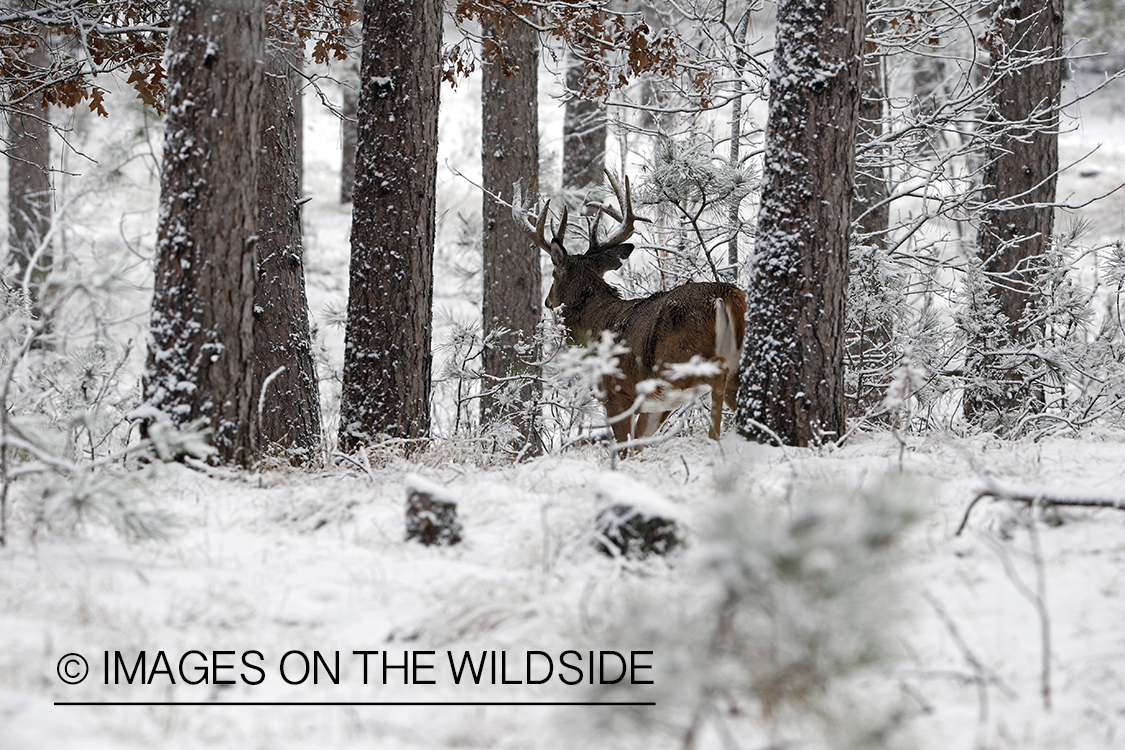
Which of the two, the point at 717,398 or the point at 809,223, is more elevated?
the point at 809,223

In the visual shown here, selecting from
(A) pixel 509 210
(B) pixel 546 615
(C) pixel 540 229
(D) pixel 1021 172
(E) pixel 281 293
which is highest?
(D) pixel 1021 172

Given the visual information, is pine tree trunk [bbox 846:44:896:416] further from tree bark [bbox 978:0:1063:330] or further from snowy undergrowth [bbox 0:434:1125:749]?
snowy undergrowth [bbox 0:434:1125:749]

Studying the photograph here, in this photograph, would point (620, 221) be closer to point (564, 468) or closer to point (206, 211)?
point (564, 468)

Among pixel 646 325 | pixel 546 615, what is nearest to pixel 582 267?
pixel 646 325

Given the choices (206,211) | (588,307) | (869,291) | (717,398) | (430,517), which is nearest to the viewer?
(430,517)

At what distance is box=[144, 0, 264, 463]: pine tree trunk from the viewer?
184 inches

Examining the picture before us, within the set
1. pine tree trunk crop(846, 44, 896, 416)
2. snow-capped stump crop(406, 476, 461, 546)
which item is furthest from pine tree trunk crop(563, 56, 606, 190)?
snow-capped stump crop(406, 476, 461, 546)

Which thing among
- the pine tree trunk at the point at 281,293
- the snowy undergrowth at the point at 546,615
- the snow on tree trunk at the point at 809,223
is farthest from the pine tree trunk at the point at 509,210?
the snowy undergrowth at the point at 546,615

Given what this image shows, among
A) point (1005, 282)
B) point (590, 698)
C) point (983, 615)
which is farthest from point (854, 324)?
point (590, 698)

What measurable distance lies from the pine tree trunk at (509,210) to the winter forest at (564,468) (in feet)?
0.28

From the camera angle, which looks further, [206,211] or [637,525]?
[206,211]

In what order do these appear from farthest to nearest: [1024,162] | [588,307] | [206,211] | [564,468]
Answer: [1024,162] → [588,307] → [564,468] → [206,211]

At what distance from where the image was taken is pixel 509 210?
10.4m

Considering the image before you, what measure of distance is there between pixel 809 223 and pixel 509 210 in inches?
207
